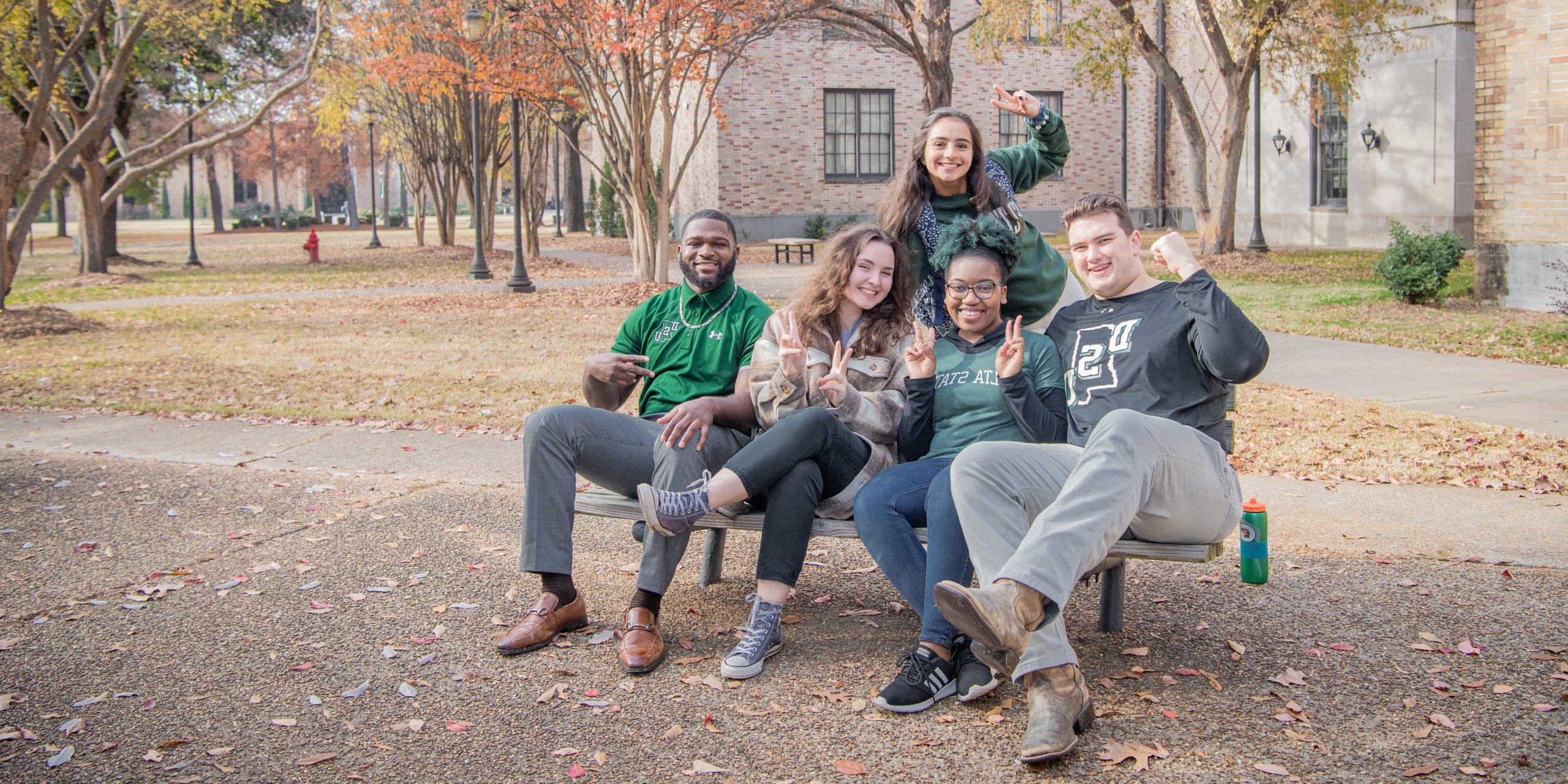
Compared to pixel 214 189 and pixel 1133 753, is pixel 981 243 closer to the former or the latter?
pixel 1133 753

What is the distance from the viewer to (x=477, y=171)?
2416 centimetres

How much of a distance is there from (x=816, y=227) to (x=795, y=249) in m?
3.25

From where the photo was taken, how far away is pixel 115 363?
11281 mm

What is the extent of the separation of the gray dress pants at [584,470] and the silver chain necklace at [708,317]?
1.76ft

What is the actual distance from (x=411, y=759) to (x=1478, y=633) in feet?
11.0

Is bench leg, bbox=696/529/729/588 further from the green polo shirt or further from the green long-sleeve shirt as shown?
the green long-sleeve shirt

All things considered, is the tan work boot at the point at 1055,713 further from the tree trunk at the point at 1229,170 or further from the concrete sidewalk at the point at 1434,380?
the tree trunk at the point at 1229,170

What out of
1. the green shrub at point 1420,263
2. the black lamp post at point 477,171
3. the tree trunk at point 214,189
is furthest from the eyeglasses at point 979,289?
the tree trunk at point 214,189

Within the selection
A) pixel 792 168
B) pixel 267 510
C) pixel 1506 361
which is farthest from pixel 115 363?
pixel 792 168

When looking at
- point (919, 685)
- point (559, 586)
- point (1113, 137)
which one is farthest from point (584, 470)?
point (1113, 137)

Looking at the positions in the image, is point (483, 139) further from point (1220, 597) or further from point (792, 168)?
point (1220, 597)

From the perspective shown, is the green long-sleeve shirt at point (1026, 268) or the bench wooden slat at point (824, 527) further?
the green long-sleeve shirt at point (1026, 268)

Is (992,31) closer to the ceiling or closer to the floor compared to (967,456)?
closer to the ceiling

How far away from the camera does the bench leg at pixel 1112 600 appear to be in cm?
420
